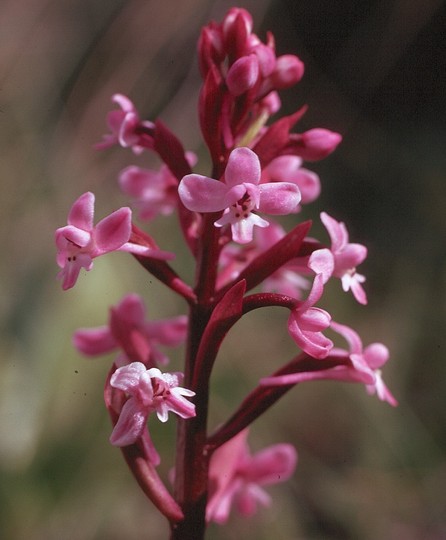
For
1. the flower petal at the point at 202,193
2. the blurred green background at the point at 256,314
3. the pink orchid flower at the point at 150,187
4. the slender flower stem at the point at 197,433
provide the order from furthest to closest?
the blurred green background at the point at 256,314 → the pink orchid flower at the point at 150,187 → the slender flower stem at the point at 197,433 → the flower petal at the point at 202,193

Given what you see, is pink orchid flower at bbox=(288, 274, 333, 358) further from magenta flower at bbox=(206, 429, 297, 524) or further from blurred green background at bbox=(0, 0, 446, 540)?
blurred green background at bbox=(0, 0, 446, 540)

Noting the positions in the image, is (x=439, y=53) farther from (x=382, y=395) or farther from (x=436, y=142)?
(x=382, y=395)

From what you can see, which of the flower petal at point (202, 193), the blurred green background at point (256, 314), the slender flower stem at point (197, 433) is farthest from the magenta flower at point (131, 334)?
the blurred green background at point (256, 314)

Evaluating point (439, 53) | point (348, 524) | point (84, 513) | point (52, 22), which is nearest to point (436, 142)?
point (439, 53)

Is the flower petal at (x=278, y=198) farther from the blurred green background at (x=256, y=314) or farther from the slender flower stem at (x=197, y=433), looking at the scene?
the blurred green background at (x=256, y=314)

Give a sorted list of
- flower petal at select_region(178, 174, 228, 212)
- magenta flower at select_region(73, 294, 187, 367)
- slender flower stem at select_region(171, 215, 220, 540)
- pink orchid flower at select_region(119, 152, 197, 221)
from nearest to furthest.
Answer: flower petal at select_region(178, 174, 228, 212), slender flower stem at select_region(171, 215, 220, 540), magenta flower at select_region(73, 294, 187, 367), pink orchid flower at select_region(119, 152, 197, 221)

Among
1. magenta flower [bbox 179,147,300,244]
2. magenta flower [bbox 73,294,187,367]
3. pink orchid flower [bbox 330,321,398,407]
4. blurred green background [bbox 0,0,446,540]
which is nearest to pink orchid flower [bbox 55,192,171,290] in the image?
magenta flower [bbox 179,147,300,244]

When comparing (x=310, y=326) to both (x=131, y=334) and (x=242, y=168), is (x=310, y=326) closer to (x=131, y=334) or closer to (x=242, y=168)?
(x=242, y=168)

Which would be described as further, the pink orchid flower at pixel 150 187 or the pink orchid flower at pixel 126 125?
the pink orchid flower at pixel 150 187
